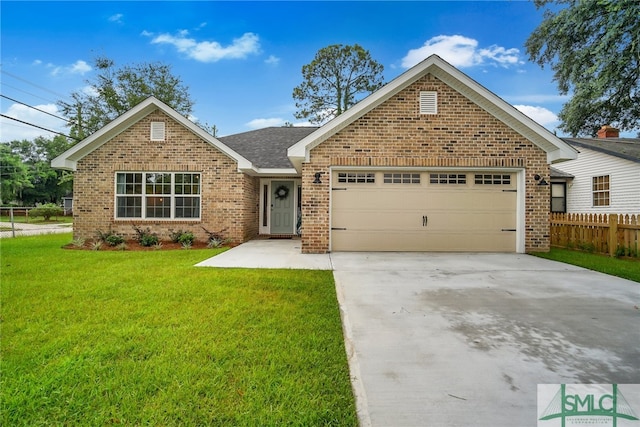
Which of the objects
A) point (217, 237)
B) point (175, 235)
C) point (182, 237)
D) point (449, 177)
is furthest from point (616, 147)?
point (175, 235)

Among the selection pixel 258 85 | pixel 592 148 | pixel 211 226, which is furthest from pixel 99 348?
pixel 258 85

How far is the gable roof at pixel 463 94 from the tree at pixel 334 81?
17.3 meters

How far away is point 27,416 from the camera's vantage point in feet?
6.91

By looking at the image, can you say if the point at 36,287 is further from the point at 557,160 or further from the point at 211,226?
the point at 557,160

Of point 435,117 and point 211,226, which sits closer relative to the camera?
point 435,117

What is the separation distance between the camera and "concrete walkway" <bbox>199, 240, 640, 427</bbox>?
228 cm

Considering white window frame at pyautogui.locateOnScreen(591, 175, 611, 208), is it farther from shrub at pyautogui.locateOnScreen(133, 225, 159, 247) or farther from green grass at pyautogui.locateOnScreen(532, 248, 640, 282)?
shrub at pyautogui.locateOnScreen(133, 225, 159, 247)

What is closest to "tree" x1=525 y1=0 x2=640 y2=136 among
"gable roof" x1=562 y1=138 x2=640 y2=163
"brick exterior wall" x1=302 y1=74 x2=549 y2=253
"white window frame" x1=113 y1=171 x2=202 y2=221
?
"gable roof" x1=562 y1=138 x2=640 y2=163

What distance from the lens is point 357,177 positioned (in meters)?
9.19

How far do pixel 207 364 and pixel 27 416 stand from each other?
3.75ft
